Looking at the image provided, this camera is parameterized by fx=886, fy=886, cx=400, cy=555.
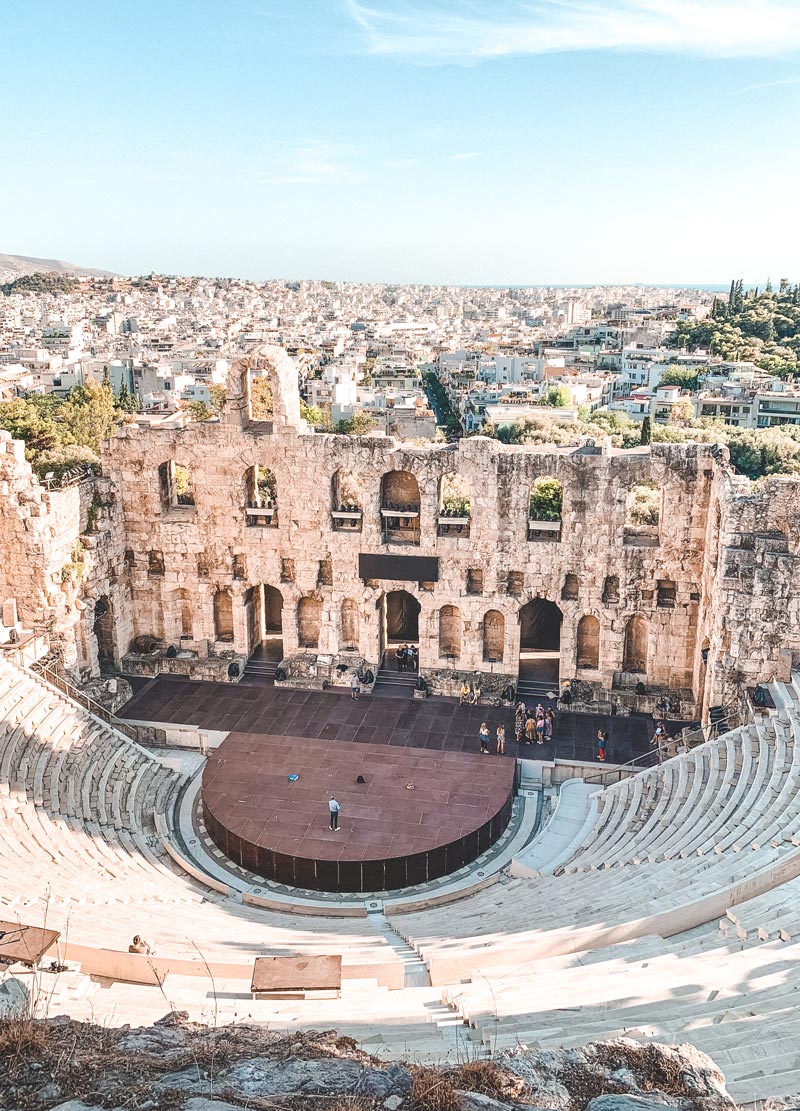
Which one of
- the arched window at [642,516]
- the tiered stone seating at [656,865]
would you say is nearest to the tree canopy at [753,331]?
the arched window at [642,516]

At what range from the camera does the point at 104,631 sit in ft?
101

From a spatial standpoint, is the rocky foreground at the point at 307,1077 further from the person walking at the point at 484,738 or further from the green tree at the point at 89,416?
the green tree at the point at 89,416

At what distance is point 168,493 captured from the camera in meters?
31.2

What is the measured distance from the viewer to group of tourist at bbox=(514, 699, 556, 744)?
1046 inches

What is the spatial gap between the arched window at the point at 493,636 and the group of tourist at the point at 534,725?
3.04 m

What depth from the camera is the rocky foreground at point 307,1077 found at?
23.2 ft

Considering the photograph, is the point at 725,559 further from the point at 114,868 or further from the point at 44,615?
the point at 44,615

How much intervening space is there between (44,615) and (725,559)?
20.3 metres

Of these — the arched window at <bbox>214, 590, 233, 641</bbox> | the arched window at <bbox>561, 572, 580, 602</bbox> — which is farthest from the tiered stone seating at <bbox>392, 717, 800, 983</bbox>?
the arched window at <bbox>214, 590, 233, 641</bbox>

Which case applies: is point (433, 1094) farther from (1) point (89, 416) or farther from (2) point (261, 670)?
(1) point (89, 416)

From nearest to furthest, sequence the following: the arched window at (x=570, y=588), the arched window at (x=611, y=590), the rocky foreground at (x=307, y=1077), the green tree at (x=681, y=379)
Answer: the rocky foreground at (x=307, y=1077), the arched window at (x=611, y=590), the arched window at (x=570, y=588), the green tree at (x=681, y=379)

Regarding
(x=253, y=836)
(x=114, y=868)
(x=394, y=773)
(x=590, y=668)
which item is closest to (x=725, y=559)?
(x=590, y=668)

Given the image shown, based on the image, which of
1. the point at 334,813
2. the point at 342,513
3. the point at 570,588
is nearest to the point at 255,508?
the point at 342,513

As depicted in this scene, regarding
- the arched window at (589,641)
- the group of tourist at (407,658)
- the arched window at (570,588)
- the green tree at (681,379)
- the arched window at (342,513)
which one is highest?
the green tree at (681,379)
